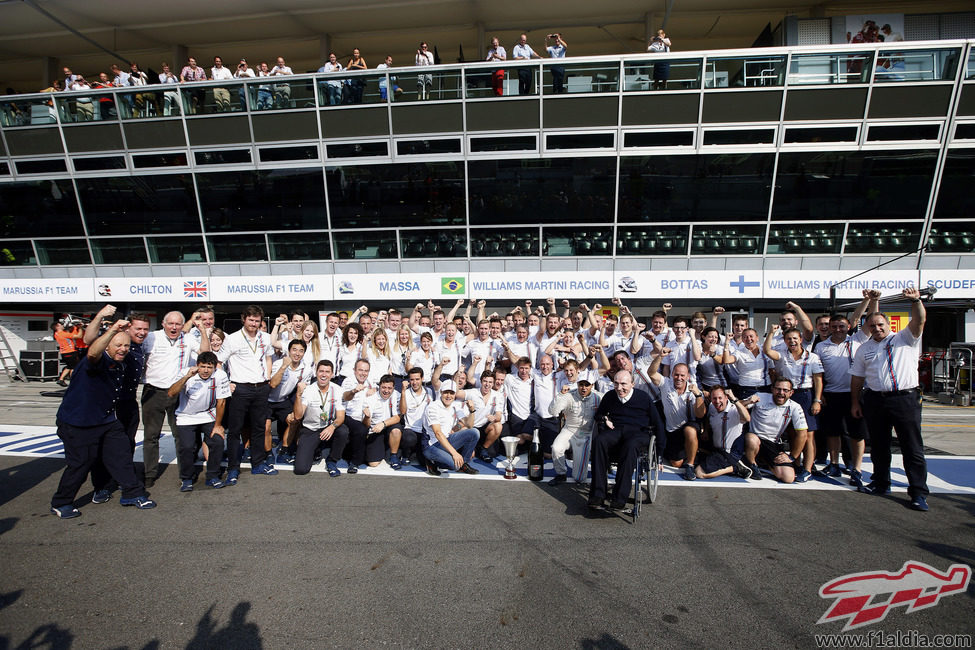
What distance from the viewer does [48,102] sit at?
1717 cm

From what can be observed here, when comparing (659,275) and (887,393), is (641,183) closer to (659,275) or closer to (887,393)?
(659,275)

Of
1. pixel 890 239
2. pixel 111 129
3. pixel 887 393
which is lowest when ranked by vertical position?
pixel 887 393

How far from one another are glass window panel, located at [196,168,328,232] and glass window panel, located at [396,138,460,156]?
3189mm

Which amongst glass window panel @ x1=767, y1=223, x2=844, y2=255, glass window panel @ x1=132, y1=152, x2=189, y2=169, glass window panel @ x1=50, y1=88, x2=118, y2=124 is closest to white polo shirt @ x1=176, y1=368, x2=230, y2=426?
glass window panel @ x1=132, y1=152, x2=189, y2=169

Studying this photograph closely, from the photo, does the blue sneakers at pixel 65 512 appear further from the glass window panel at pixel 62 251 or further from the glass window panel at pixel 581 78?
the glass window panel at pixel 62 251

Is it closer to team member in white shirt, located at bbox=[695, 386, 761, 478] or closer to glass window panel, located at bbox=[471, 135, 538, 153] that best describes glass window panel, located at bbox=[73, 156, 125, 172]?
glass window panel, located at bbox=[471, 135, 538, 153]

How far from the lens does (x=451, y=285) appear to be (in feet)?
54.2

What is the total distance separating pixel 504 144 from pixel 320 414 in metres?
12.4

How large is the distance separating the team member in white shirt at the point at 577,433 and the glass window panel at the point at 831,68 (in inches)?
579

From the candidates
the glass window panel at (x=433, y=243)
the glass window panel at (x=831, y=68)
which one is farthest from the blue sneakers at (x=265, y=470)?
the glass window panel at (x=831, y=68)

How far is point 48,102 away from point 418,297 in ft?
48.5

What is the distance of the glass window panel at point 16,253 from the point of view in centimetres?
1830

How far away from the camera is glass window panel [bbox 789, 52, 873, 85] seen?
14352 millimetres

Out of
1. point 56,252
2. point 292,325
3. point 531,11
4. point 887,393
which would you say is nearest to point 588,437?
point 887,393
